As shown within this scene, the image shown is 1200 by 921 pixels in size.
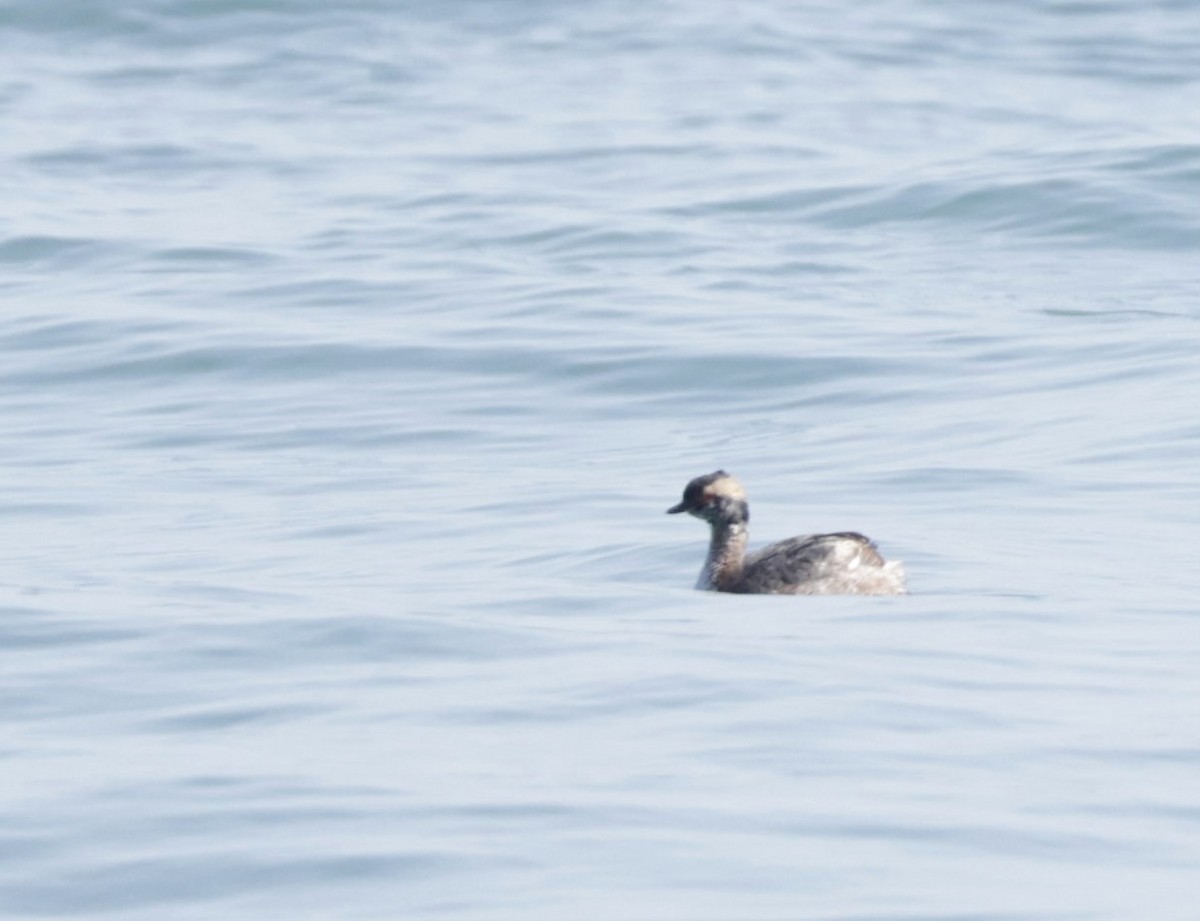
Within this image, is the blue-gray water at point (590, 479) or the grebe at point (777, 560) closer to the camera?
the blue-gray water at point (590, 479)

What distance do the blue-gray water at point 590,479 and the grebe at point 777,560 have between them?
6.7 inches

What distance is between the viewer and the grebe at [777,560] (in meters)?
10.2

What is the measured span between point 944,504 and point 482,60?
2195 centimetres

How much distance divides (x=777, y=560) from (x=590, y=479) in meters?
3.00

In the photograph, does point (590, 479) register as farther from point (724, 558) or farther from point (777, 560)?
point (777, 560)

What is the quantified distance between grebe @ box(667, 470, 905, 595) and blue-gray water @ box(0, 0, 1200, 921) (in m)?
0.17

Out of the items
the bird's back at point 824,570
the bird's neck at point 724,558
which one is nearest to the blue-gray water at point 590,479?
the bird's back at point 824,570

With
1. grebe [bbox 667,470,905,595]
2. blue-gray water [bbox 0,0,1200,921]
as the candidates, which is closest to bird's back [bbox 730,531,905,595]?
grebe [bbox 667,470,905,595]

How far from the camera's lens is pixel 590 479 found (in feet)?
44.7

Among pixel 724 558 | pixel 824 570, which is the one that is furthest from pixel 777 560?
pixel 824 570

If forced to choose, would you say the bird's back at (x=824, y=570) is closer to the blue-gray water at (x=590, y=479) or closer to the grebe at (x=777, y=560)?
the grebe at (x=777, y=560)

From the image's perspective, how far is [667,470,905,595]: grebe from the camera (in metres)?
10.2

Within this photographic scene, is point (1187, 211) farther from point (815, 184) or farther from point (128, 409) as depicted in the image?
point (128, 409)

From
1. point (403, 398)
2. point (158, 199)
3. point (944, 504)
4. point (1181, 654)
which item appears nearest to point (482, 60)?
point (158, 199)
